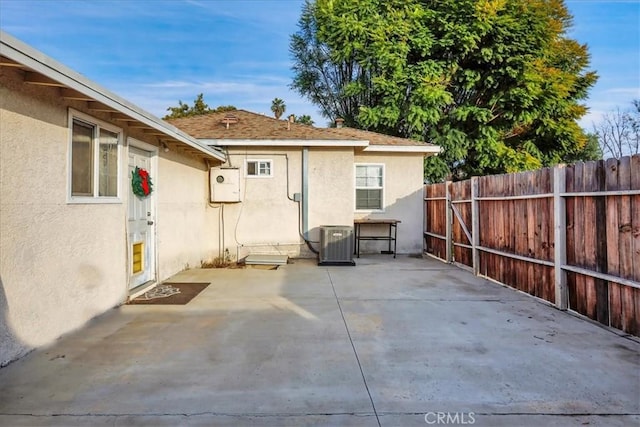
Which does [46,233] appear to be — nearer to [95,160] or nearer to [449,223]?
[95,160]

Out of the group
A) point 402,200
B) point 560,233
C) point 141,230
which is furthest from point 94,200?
point 402,200

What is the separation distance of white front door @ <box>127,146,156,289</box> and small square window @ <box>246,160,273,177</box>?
3.34m

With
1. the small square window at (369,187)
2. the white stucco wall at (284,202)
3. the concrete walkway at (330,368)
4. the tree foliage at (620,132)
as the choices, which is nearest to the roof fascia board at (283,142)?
the white stucco wall at (284,202)

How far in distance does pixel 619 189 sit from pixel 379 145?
6882 mm

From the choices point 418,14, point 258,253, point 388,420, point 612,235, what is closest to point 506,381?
point 388,420

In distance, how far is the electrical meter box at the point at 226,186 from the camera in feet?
30.9

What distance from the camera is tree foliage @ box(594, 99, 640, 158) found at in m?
22.7

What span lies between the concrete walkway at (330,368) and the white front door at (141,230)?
1018mm

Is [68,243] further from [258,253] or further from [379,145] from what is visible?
[379,145]

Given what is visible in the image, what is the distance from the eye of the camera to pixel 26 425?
237 cm

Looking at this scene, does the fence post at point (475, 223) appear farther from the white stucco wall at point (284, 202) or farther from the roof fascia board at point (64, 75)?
the roof fascia board at point (64, 75)

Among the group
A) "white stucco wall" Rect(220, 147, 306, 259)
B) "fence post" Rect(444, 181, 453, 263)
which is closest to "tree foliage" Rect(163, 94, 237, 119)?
"white stucco wall" Rect(220, 147, 306, 259)

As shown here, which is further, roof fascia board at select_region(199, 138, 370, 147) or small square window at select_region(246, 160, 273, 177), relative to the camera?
small square window at select_region(246, 160, 273, 177)

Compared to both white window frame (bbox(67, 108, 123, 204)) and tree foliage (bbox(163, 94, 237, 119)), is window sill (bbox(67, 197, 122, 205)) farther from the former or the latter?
tree foliage (bbox(163, 94, 237, 119))
